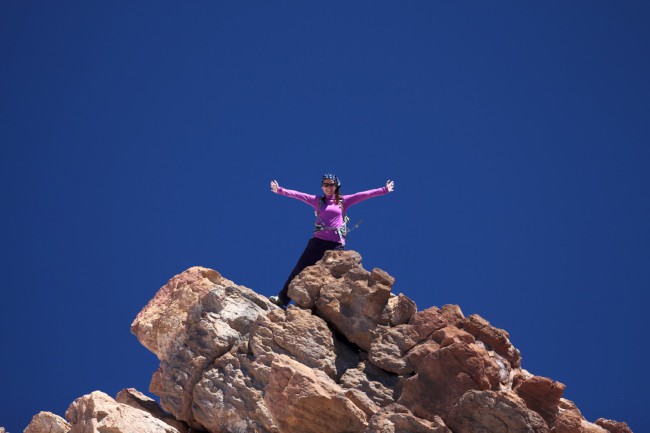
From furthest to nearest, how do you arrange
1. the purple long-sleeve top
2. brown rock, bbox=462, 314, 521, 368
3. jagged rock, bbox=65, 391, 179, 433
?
1. the purple long-sleeve top
2. brown rock, bbox=462, 314, 521, 368
3. jagged rock, bbox=65, 391, 179, 433

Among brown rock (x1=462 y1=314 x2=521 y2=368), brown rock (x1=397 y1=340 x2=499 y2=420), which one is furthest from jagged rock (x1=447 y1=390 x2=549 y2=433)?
brown rock (x1=462 y1=314 x2=521 y2=368)

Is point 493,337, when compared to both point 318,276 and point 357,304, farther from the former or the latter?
point 318,276

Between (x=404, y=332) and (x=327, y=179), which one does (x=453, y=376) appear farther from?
(x=327, y=179)

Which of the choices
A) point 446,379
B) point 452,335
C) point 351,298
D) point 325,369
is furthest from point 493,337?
point 325,369

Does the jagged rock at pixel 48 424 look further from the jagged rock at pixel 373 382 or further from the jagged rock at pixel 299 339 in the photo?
the jagged rock at pixel 373 382

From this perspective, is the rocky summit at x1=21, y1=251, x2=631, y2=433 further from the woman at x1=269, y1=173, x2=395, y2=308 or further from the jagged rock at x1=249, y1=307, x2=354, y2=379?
the woman at x1=269, y1=173, x2=395, y2=308

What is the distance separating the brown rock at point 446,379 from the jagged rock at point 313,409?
2.60 ft

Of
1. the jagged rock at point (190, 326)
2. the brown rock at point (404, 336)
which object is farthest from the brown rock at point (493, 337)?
the jagged rock at point (190, 326)

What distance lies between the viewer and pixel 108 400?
10.8m

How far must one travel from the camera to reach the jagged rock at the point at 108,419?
10.0 metres

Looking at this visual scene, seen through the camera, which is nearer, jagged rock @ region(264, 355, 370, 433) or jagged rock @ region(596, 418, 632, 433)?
jagged rock @ region(264, 355, 370, 433)

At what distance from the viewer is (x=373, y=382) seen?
12.0 m

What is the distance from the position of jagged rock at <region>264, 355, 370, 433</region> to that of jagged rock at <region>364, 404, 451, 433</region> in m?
0.67

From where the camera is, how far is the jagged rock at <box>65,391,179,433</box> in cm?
1005
